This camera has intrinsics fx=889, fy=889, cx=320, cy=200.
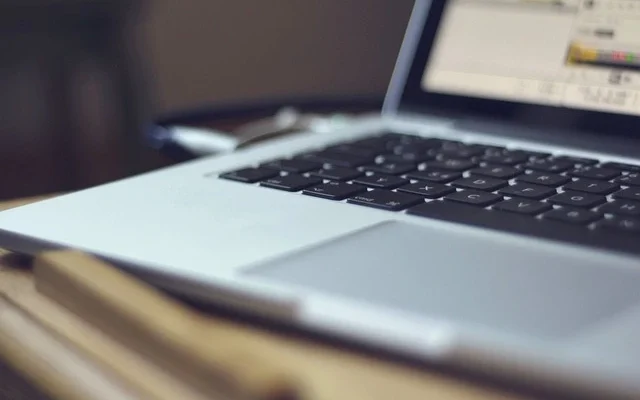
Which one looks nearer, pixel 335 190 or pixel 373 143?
pixel 335 190

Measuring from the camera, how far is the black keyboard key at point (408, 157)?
20.0 inches

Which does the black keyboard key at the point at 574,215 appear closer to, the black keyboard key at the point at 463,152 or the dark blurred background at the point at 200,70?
the black keyboard key at the point at 463,152

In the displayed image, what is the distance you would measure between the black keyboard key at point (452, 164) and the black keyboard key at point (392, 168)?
12mm

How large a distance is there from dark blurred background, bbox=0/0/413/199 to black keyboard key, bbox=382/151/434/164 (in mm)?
945

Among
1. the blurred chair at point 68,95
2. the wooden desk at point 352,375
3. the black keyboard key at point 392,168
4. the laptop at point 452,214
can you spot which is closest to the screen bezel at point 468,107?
the laptop at point 452,214

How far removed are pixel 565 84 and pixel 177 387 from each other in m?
0.36

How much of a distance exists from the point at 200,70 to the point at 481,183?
120 centimetres

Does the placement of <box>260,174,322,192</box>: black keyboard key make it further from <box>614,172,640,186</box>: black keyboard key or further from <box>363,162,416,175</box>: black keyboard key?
<box>614,172,640,186</box>: black keyboard key

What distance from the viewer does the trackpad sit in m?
0.29

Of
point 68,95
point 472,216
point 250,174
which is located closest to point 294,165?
point 250,174

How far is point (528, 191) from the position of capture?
1.42 ft

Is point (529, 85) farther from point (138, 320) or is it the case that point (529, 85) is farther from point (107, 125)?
point (107, 125)

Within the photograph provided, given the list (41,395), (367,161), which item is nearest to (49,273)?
(41,395)

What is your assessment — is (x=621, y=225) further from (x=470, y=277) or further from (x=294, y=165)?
(x=294, y=165)
